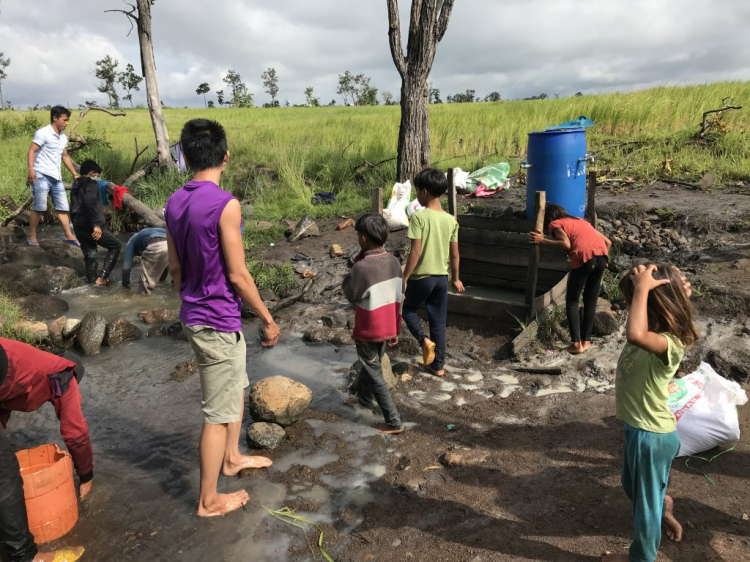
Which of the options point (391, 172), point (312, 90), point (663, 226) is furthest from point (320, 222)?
point (312, 90)

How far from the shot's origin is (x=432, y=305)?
4402 millimetres

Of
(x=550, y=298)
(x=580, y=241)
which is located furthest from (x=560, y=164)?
(x=580, y=241)

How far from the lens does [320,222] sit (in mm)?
9445

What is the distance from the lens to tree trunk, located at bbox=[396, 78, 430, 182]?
927 cm

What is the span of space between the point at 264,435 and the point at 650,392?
7.98 feet

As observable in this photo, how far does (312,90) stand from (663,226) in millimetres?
44708

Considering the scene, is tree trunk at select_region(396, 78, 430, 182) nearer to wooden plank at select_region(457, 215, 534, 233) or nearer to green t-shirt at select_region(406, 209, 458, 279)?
wooden plank at select_region(457, 215, 534, 233)

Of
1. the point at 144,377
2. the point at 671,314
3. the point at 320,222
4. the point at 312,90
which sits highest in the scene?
the point at 312,90

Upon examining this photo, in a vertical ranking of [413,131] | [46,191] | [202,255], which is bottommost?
[46,191]

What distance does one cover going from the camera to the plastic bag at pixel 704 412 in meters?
3.10

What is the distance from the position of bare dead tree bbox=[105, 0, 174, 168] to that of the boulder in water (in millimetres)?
4669

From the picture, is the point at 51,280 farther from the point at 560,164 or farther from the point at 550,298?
the point at 560,164

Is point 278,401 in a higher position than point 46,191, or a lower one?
lower

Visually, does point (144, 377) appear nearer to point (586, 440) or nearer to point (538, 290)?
point (586, 440)
